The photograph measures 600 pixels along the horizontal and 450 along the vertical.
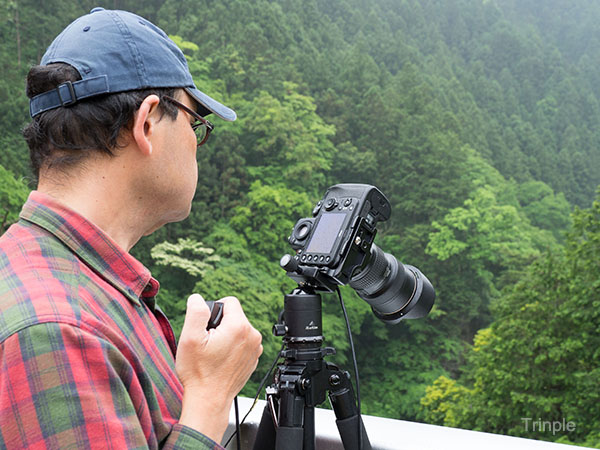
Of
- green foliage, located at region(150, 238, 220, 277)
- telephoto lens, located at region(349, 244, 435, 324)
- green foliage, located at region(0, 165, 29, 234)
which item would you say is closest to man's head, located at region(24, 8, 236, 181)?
telephoto lens, located at region(349, 244, 435, 324)

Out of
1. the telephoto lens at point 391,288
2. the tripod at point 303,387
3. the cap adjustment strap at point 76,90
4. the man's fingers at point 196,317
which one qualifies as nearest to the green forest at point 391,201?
the telephoto lens at point 391,288

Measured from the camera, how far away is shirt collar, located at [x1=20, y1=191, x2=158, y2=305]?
25.7 inches

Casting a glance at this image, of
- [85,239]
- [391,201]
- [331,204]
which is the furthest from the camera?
[391,201]

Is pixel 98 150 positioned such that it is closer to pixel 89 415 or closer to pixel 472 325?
pixel 89 415

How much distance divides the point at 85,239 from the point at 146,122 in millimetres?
160

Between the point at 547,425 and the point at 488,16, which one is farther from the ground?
the point at 547,425

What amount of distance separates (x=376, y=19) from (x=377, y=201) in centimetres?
3204

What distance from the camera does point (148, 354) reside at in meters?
0.67

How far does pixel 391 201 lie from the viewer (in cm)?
1859

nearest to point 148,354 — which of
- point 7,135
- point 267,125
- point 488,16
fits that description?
point 7,135

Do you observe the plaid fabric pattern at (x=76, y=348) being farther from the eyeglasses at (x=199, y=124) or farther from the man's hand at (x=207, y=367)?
the eyeglasses at (x=199, y=124)

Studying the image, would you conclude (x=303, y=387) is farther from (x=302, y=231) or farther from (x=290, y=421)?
(x=302, y=231)

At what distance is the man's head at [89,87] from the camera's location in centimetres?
68

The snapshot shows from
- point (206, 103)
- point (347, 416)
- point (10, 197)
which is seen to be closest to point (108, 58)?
point (206, 103)
